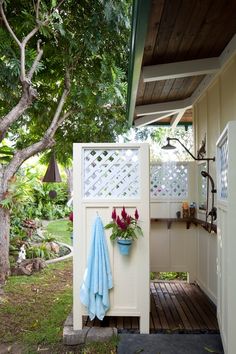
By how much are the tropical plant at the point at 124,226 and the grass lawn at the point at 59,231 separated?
4.72m

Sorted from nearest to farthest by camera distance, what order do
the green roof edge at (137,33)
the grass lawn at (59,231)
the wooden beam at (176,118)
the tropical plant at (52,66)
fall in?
the green roof edge at (137,33) < the tropical plant at (52,66) < the wooden beam at (176,118) < the grass lawn at (59,231)

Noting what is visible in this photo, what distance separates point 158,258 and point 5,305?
2161 mm

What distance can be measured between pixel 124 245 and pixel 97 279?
0.41m

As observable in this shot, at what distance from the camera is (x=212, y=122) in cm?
389

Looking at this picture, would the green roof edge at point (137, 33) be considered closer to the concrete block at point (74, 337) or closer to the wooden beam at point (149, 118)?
the wooden beam at point (149, 118)

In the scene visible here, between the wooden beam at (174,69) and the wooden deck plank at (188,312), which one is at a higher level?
the wooden beam at (174,69)

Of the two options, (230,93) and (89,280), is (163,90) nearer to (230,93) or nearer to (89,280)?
(230,93)

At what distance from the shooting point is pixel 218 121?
11.8ft

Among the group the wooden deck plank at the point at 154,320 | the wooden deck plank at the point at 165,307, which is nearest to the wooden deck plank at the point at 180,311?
the wooden deck plank at the point at 165,307

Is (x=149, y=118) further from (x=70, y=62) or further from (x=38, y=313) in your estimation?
(x=38, y=313)

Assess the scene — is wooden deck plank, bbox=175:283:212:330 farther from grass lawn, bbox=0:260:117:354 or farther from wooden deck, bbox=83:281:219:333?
grass lawn, bbox=0:260:117:354

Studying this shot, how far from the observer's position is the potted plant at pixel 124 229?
2922 millimetres

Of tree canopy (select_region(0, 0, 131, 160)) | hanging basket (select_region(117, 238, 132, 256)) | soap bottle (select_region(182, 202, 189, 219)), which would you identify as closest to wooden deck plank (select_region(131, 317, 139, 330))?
hanging basket (select_region(117, 238, 132, 256))

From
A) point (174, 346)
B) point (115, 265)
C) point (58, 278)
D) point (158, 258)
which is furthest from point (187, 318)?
point (58, 278)
